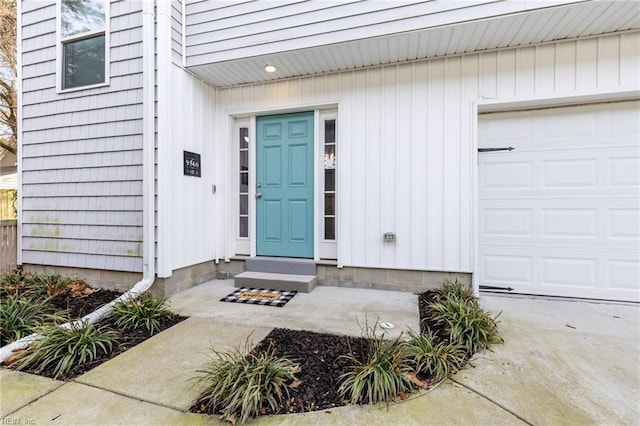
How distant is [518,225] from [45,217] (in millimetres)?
5747

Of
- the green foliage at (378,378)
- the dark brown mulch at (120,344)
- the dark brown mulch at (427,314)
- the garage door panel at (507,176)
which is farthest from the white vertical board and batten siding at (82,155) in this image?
the garage door panel at (507,176)

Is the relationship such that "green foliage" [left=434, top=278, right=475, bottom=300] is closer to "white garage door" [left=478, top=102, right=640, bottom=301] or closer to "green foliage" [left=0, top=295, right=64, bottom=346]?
"white garage door" [left=478, top=102, right=640, bottom=301]

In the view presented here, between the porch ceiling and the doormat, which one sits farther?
the doormat

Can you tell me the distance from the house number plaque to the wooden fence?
2.60 meters

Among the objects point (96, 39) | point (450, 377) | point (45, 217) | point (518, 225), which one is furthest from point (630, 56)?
point (45, 217)

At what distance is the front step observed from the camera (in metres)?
3.58

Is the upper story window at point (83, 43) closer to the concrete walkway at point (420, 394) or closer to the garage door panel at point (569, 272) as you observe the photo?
the concrete walkway at point (420, 394)

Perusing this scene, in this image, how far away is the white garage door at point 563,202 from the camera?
3.17 meters

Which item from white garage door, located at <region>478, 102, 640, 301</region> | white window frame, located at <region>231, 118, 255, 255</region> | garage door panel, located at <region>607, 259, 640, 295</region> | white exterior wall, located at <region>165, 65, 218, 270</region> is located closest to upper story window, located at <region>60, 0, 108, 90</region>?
white exterior wall, located at <region>165, 65, 218, 270</region>

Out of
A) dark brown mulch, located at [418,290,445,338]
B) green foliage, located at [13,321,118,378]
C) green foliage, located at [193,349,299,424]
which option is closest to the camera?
green foliage, located at [193,349,299,424]

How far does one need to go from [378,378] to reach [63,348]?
6.76ft

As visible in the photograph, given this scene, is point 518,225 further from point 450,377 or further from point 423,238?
point 450,377

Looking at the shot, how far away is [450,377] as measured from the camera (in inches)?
72.9

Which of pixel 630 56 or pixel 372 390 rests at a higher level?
pixel 630 56
